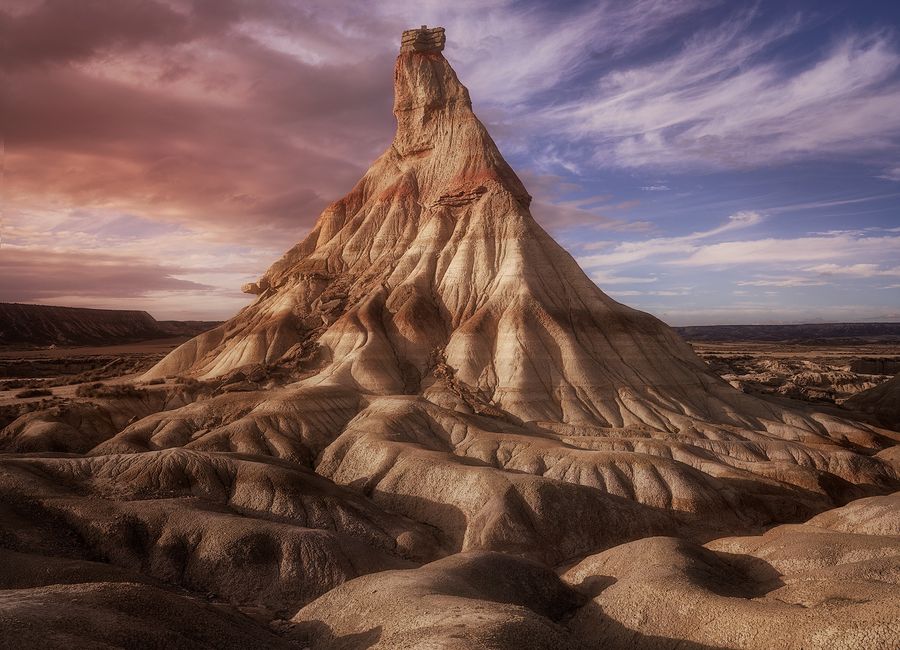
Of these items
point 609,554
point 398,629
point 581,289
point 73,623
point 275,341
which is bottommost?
point 609,554

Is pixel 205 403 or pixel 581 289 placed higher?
pixel 581 289

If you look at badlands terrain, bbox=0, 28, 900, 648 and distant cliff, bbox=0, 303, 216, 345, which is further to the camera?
distant cliff, bbox=0, 303, 216, 345

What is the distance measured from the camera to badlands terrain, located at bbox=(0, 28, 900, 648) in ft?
59.8

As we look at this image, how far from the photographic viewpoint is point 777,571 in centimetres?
2447

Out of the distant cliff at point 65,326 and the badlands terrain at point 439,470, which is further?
the distant cliff at point 65,326

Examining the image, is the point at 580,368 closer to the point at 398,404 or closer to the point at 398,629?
the point at 398,404

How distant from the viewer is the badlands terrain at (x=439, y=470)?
59.8 ft

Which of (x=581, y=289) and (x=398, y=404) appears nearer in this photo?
(x=398, y=404)

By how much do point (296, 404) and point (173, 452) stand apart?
13571 mm

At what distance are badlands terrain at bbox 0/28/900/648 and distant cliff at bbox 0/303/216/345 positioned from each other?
98.9 meters

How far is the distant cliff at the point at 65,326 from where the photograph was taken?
155125 millimetres

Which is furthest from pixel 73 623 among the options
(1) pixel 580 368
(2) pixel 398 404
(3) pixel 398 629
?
(1) pixel 580 368

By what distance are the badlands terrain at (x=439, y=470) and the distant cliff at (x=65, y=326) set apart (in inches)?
3894

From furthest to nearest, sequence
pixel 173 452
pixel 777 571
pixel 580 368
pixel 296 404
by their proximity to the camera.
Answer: pixel 580 368
pixel 296 404
pixel 173 452
pixel 777 571
